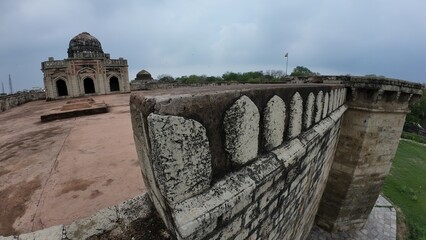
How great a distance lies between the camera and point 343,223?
21.9ft

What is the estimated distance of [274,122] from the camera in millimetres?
1696

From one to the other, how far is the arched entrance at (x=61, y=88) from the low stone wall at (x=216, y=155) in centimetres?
2105

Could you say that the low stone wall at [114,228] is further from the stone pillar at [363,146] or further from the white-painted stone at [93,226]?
the stone pillar at [363,146]

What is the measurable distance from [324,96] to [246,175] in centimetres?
213

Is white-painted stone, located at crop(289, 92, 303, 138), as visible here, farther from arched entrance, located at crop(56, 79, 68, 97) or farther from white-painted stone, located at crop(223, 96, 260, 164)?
arched entrance, located at crop(56, 79, 68, 97)

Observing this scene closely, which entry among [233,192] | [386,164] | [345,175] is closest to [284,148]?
[233,192]

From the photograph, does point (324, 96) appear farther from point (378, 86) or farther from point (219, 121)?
point (378, 86)

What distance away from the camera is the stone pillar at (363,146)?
5.42 m

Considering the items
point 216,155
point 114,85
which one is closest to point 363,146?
point 216,155

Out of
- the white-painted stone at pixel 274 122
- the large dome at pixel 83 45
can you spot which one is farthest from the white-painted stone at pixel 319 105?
the large dome at pixel 83 45

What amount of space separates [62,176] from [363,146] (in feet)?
20.9

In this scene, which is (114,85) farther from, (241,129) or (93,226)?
(241,129)

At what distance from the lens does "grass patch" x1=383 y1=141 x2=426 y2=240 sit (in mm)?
8812

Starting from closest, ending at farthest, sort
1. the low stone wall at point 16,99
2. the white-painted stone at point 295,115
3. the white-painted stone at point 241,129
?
the white-painted stone at point 241,129 → the white-painted stone at point 295,115 → the low stone wall at point 16,99
